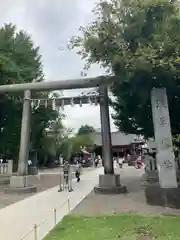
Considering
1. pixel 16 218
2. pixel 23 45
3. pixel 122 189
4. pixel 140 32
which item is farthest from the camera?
pixel 23 45

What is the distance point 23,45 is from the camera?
26219 mm

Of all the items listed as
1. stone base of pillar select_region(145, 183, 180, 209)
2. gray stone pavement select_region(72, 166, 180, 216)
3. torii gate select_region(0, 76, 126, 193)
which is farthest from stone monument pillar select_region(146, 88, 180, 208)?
torii gate select_region(0, 76, 126, 193)

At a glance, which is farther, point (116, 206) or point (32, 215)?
point (116, 206)

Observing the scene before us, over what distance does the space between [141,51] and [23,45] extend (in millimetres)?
19436

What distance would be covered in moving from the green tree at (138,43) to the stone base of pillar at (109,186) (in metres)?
4.58

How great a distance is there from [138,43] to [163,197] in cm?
530

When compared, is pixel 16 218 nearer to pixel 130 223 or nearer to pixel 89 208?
pixel 89 208

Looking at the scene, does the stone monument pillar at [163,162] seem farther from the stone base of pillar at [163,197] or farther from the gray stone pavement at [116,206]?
the gray stone pavement at [116,206]

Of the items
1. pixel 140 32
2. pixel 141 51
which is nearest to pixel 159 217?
pixel 141 51

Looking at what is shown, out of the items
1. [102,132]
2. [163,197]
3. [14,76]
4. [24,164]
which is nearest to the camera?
[163,197]

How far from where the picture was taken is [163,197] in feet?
30.9

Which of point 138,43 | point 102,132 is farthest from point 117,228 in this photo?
point 102,132

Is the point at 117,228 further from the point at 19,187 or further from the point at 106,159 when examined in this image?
the point at 19,187

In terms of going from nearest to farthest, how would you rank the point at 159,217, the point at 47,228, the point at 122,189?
the point at 47,228, the point at 159,217, the point at 122,189
